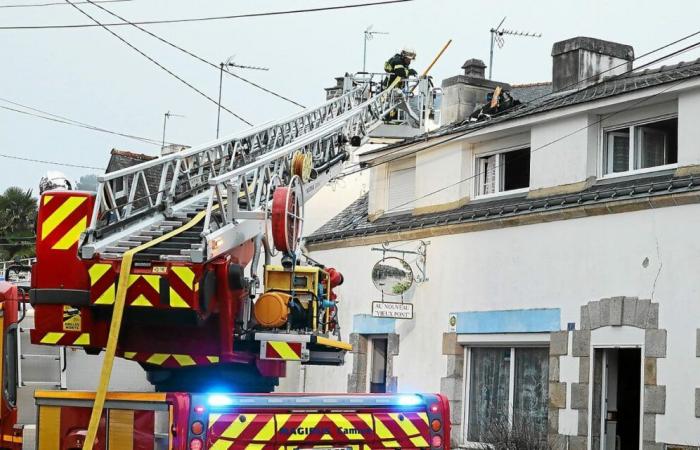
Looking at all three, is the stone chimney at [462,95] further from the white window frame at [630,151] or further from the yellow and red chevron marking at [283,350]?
the yellow and red chevron marking at [283,350]

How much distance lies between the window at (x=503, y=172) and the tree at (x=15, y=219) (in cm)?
2294

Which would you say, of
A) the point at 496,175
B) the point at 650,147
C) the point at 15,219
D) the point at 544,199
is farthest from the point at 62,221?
the point at 15,219

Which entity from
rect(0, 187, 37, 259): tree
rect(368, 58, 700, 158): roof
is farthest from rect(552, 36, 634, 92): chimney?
rect(0, 187, 37, 259): tree

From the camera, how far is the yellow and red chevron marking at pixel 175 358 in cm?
1048

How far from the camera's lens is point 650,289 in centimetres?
Result: 1399

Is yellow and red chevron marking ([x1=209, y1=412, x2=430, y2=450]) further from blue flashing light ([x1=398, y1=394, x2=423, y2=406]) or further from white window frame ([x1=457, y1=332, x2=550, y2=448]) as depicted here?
white window frame ([x1=457, y1=332, x2=550, y2=448])

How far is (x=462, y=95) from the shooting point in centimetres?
2112

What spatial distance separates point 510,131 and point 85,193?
8.85 m

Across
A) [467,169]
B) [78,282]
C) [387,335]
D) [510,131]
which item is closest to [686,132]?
[510,131]

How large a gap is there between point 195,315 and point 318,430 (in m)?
1.84

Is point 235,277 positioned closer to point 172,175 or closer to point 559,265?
point 172,175

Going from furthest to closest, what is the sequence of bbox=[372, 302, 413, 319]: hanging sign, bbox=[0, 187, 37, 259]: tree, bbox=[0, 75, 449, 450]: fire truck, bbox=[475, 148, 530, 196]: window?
bbox=[0, 187, 37, 259]: tree
bbox=[475, 148, 530, 196]: window
bbox=[372, 302, 413, 319]: hanging sign
bbox=[0, 75, 449, 450]: fire truck

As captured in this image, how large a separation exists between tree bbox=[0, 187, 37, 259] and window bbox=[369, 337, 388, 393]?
20981 millimetres

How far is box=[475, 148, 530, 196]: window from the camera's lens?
59.3 feet
